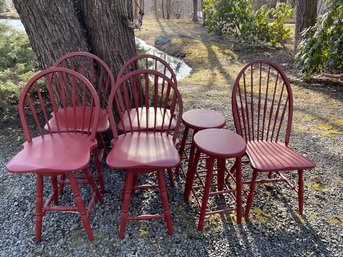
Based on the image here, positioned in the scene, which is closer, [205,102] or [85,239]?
[85,239]

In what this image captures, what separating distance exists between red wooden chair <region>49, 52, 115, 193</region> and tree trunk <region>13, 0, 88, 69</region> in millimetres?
105

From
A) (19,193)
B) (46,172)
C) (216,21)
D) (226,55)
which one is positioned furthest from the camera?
(216,21)

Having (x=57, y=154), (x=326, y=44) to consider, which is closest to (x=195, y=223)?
(x=57, y=154)

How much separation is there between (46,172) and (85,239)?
0.55 m

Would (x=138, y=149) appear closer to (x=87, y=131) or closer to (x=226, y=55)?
(x=87, y=131)

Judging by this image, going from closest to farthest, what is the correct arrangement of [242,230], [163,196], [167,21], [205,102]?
1. [163,196]
2. [242,230]
3. [205,102]
4. [167,21]

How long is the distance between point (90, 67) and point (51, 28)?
411 millimetres

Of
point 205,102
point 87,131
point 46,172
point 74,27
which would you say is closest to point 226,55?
point 205,102

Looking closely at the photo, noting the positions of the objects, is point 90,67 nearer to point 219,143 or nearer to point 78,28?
point 78,28

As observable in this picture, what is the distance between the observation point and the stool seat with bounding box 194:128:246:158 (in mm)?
1610

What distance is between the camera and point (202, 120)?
2.07 m

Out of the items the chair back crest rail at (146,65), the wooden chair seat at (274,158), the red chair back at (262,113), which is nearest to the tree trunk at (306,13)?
the red chair back at (262,113)

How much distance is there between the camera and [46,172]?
150 cm

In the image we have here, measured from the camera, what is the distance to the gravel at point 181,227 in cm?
171
